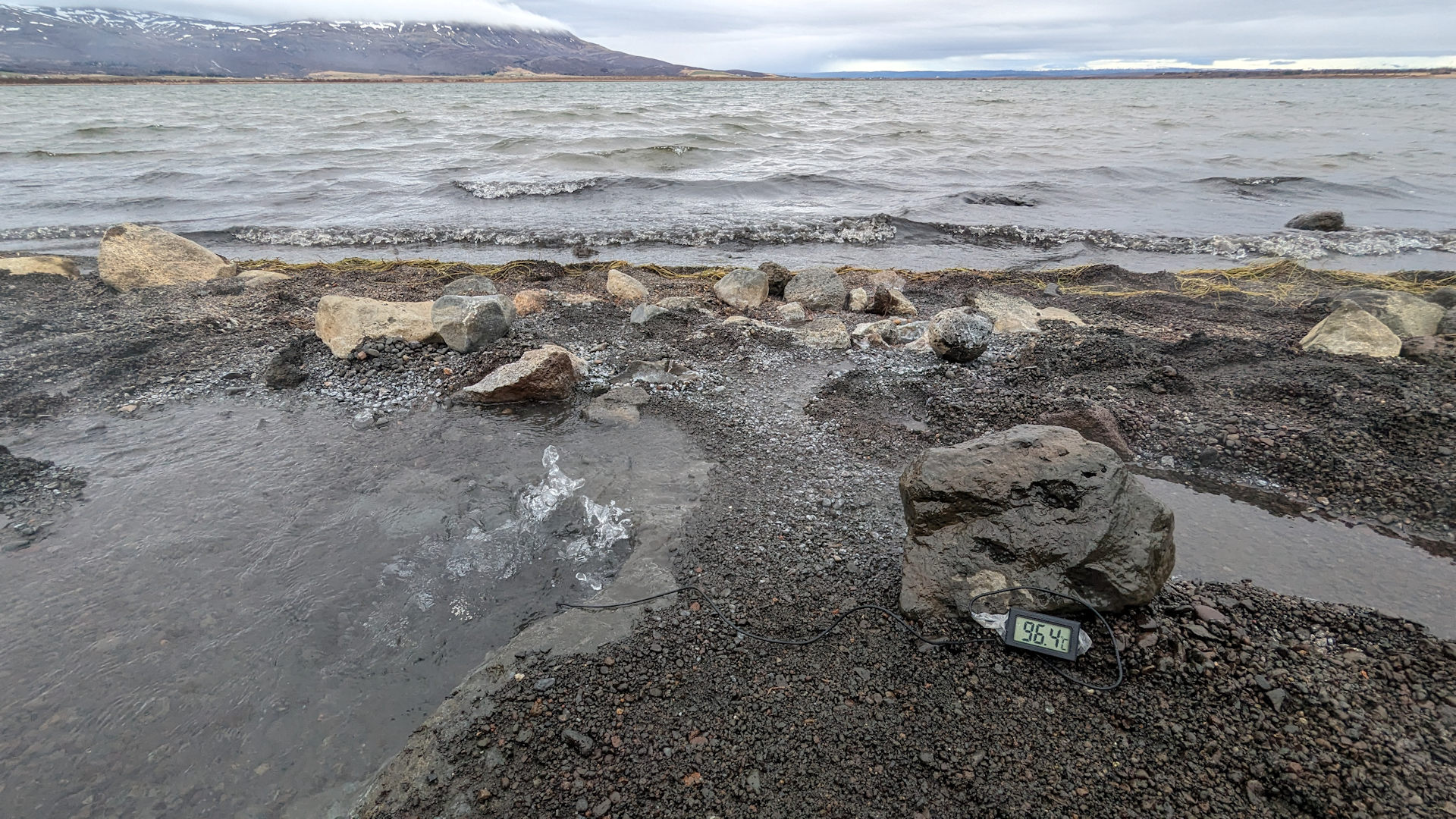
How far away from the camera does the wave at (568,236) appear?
12641mm

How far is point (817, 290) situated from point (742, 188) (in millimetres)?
10156

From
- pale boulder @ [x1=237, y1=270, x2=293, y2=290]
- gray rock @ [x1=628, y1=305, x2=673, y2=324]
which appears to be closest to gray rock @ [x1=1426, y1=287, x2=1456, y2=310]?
gray rock @ [x1=628, y1=305, x2=673, y2=324]

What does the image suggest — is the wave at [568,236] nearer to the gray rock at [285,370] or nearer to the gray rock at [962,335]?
the gray rock at [285,370]

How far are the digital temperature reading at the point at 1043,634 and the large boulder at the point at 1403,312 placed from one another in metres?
6.36

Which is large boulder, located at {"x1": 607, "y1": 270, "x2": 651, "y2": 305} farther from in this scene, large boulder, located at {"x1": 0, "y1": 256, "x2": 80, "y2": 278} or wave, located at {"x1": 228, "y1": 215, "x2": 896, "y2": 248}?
large boulder, located at {"x1": 0, "y1": 256, "x2": 80, "y2": 278}

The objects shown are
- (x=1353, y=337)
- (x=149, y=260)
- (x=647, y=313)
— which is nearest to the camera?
(x=1353, y=337)

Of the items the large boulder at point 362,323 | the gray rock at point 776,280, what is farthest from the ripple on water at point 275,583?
the gray rock at point 776,280

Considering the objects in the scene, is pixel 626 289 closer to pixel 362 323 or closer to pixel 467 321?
pixel 467 321

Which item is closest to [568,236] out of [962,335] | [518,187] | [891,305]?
[518,187]

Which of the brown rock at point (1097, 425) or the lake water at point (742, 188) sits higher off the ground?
the lake water at point (742, 188)

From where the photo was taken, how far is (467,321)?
6238 millimetres

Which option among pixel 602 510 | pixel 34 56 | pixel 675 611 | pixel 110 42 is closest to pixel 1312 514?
pixel 675 611

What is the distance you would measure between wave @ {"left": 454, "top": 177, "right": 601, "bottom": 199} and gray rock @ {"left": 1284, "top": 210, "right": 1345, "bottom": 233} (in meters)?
16.7

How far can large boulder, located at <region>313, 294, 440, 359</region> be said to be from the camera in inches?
249
